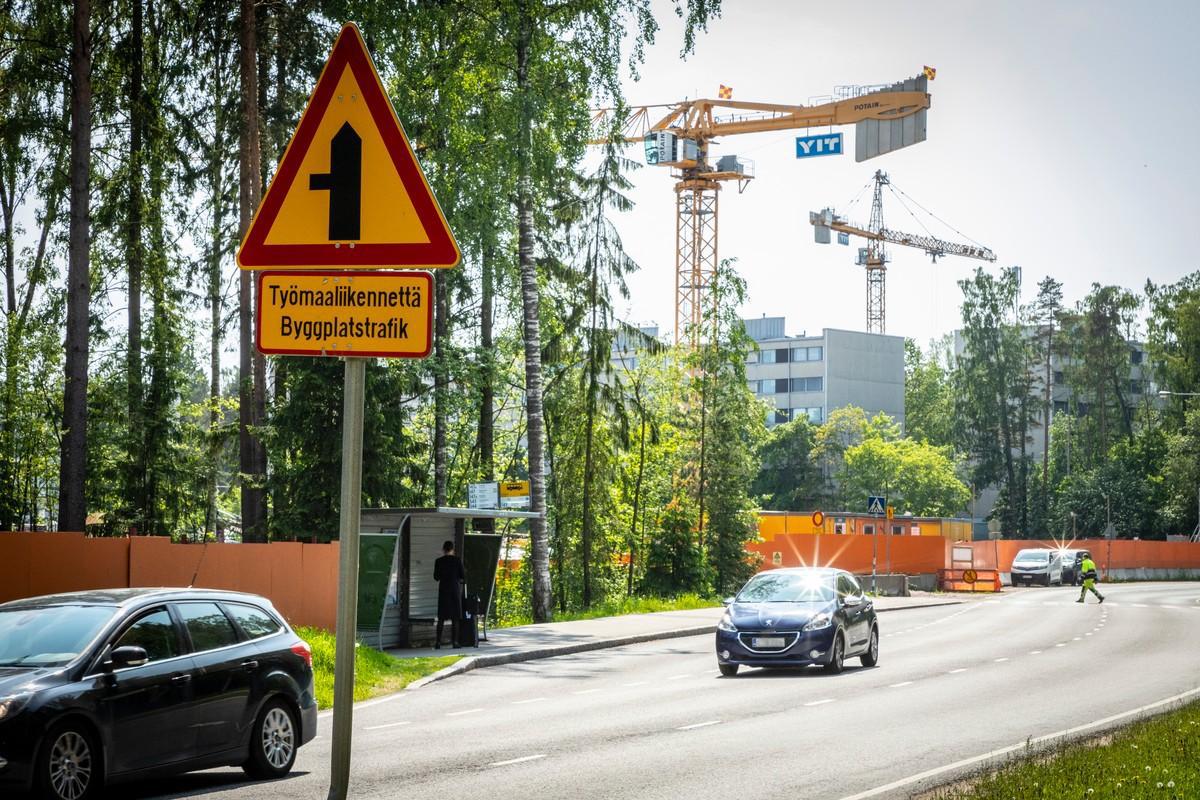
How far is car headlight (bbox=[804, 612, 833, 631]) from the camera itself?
71.5ft

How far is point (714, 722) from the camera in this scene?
1586cm

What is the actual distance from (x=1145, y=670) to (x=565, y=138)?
46.8 ft

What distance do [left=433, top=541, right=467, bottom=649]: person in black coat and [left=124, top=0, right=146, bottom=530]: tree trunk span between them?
11007 millimetres

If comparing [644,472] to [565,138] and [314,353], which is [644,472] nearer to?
→ [565,138]

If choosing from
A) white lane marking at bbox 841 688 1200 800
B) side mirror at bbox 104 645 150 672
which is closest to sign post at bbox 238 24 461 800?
side mirror at bbox 104 645 150 672

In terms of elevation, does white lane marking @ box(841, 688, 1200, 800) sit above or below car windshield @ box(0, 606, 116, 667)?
below

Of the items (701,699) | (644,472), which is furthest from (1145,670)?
(644,472)

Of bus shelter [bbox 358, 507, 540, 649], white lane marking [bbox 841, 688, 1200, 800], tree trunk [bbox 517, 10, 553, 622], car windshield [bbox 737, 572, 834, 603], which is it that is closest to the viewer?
white lane marking [bbox 841, 688, 1200, 800]

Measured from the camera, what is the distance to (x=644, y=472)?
160 ft

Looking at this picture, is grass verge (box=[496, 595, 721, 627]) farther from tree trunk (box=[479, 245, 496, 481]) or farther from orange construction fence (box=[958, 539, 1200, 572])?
orange construction fence (box=[958, 539, 1200, 572])

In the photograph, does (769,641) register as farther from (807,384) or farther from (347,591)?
Answer: (807,384)

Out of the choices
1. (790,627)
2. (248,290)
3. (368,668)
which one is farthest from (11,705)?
(248,290)

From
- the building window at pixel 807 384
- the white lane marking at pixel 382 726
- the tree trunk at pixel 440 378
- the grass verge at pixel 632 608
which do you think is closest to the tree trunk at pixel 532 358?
the grass verge at pixel 632 608

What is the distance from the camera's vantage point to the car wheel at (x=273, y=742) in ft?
37.2
